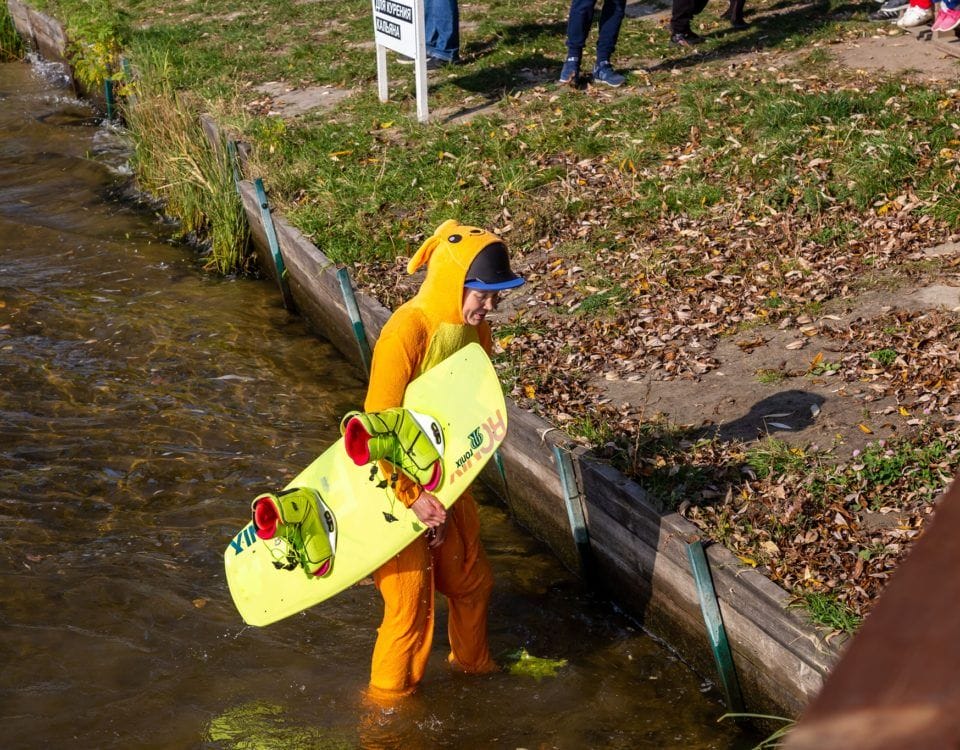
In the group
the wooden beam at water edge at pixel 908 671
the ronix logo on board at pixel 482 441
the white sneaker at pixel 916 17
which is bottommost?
the ronix logo on board at pixel 482 441

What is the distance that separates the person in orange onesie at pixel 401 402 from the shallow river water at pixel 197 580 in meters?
0.43

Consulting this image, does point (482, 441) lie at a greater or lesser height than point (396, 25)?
lesser

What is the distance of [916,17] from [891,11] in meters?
0.61

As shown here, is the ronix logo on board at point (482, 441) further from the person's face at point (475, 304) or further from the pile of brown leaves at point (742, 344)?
the pile of brown leaves at point (742, 344)

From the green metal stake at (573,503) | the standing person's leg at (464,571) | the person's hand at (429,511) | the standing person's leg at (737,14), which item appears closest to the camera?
the person's hand at (429,511)

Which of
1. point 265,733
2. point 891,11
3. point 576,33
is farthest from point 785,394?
point 891,11

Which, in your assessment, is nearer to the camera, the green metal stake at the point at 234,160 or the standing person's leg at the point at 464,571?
the standing person's leg at the point at 464,571

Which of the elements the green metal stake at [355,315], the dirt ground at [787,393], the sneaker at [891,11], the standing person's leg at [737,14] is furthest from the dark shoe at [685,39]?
the green metal stake at [355,315]

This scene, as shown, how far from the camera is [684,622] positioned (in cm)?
560

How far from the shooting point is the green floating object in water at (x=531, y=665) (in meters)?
5.68

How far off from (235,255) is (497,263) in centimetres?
689

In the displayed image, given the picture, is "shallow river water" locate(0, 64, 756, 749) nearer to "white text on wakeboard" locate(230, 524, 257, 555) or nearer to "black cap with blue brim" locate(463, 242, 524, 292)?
"white text on wakeboard" locate(230, 524, 257, 555)

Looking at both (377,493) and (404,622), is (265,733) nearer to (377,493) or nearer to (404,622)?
(404,622)

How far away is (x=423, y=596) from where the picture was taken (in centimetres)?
489
